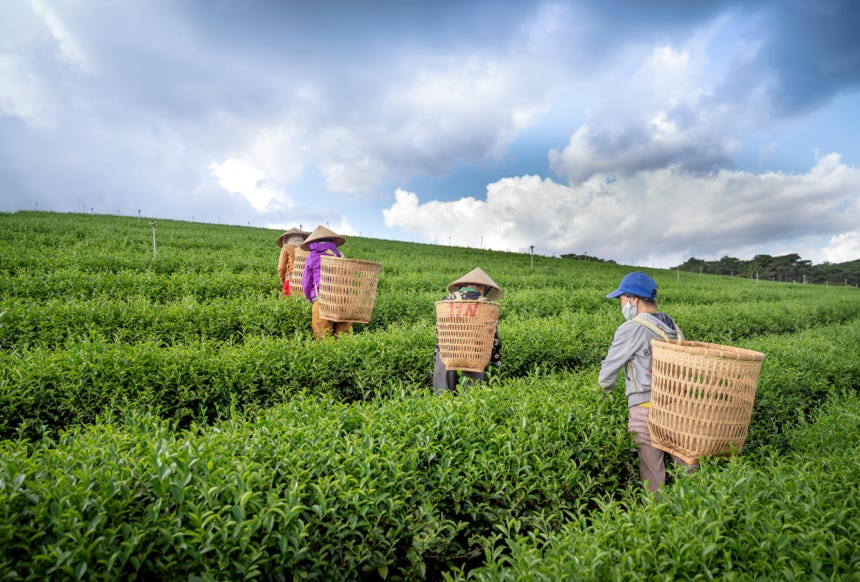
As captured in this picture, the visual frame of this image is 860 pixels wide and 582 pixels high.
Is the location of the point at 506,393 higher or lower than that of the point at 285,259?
lower

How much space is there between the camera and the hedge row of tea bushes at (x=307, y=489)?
2105mm

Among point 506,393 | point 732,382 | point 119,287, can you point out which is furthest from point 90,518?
point 119,287

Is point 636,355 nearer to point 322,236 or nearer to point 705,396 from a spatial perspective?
point 705,396

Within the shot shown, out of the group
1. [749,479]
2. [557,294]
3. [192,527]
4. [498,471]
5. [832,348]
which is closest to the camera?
[192,527]

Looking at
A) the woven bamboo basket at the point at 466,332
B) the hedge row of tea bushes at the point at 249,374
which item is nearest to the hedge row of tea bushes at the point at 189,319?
the hedge row of tea bushes at the point at 249,374

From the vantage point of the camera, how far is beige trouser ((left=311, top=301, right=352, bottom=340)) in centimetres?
670

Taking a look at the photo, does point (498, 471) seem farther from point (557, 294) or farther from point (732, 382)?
point (557, 294)

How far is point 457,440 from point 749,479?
176cm

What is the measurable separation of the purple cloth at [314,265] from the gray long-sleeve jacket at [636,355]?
4.10m

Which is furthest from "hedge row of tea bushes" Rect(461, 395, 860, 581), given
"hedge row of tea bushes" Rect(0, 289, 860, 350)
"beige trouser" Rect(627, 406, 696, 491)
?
"hedge row of tea bushes" Rect(0, 289, 860, 350)

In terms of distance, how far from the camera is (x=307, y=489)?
2695mm

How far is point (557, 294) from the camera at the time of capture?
555 inches

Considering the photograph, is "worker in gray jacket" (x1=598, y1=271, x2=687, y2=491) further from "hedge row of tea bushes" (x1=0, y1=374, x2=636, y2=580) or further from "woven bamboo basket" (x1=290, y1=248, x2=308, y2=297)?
"woven bamboo basket" (x1=290, y1=248, x2=308, y2=297)

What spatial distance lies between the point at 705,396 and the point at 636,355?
70 cm
